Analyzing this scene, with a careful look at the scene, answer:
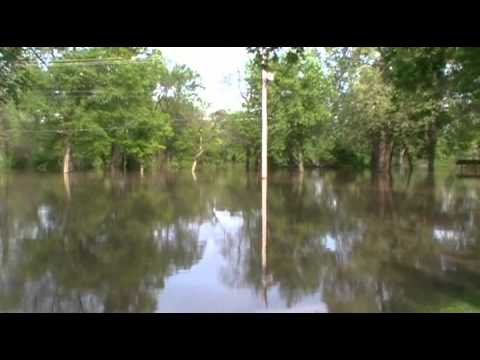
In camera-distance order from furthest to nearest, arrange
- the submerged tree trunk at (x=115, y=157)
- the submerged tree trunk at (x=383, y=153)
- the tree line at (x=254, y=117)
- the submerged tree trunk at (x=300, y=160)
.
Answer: the submerged tree trunk at (x=115, y=157), the submerged tree trunk at (x=300, y=160), the submerged tree trunk at (x=383, y=153), the tree line at (x=254, y=117)

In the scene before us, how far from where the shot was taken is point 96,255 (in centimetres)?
660

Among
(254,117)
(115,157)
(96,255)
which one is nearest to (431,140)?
(254,117)

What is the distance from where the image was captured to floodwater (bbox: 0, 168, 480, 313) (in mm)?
4547

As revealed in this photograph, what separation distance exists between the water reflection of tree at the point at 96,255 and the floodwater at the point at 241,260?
0.02 m

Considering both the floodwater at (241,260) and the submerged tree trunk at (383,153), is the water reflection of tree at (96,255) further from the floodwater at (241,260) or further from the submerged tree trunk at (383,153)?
the submerged tree trunk at (383,153)

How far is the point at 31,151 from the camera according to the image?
36.0m

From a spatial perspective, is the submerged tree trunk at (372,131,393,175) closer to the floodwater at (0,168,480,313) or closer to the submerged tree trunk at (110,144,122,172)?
the floodwater at (0,168,480,313)

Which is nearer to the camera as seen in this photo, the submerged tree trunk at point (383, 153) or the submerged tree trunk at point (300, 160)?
the submerged tree trunk at point (383, 153)

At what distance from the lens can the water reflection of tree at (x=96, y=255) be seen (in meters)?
4.65

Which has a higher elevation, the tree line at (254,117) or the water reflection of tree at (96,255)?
the tree line at (254,117)

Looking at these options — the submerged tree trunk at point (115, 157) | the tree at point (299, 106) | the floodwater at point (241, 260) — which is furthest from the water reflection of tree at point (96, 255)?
the submerged tree trunk at point (115, 157)

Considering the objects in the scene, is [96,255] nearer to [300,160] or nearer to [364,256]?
[364,256]
